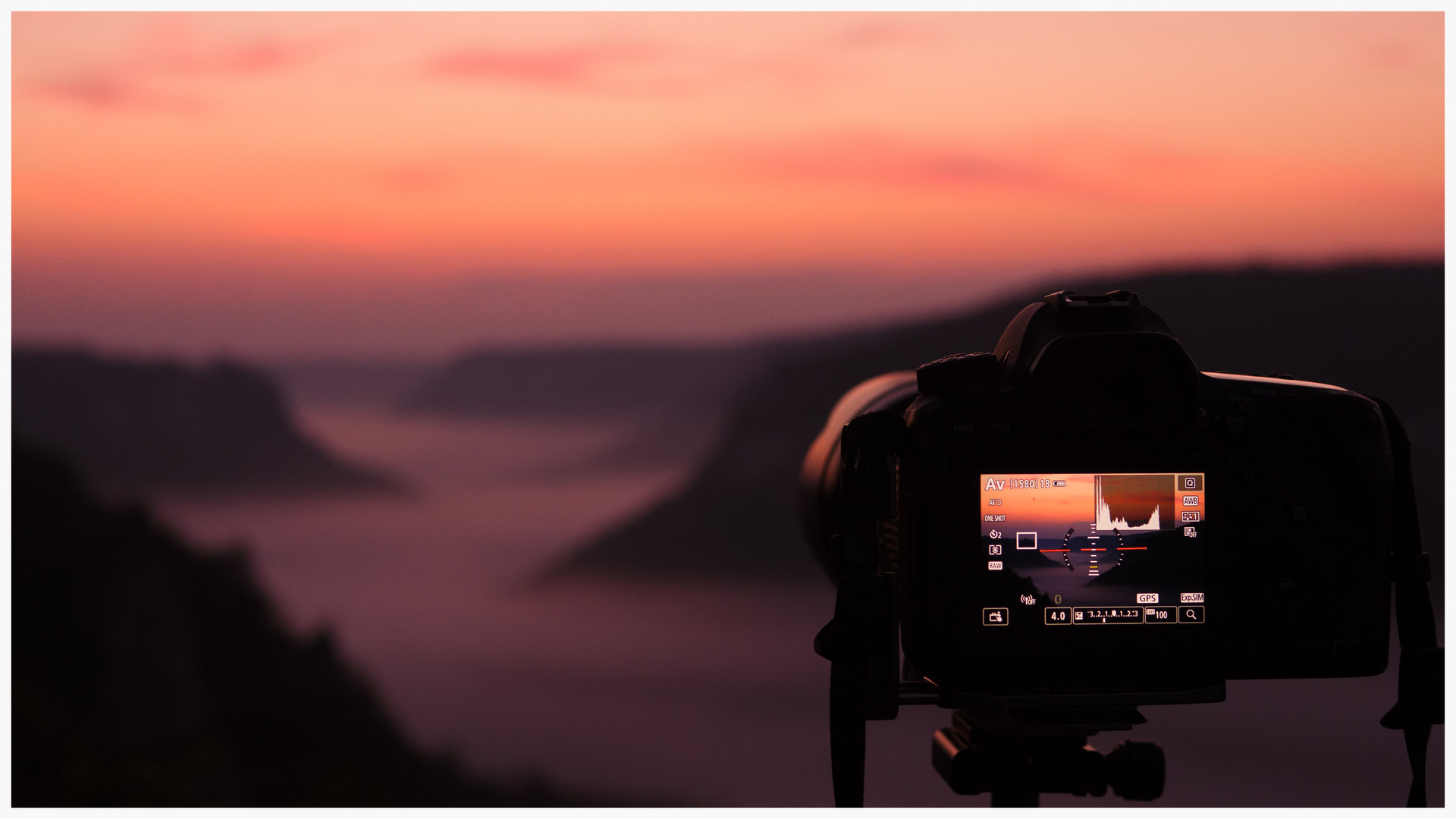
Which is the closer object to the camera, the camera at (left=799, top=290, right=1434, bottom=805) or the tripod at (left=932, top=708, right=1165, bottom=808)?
the camera at (left=799, top=290, right=1434, bottom=805)

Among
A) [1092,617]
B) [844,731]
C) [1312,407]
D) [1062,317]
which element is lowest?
[844,731]

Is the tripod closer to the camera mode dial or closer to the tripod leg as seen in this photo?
the tripod leg

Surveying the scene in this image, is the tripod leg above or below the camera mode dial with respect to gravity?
below

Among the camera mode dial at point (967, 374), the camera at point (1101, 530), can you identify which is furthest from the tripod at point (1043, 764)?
the camera mode dial at point (967, 374)

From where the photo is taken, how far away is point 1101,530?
1.65m

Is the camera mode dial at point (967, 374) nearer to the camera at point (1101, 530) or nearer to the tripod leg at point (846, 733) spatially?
the camera at point (1101, 530)

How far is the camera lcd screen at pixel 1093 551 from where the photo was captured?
164 cm

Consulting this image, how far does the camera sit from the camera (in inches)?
64.3

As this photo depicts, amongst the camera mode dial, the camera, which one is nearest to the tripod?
the camera

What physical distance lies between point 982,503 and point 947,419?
13cm

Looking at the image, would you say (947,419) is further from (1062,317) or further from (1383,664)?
(1383,664)

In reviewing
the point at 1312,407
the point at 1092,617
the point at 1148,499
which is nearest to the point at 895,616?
the point at 1092,617

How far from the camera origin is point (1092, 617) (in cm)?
167

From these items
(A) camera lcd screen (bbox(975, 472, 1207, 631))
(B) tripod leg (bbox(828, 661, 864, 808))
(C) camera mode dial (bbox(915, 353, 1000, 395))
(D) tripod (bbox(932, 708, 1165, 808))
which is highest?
(C) camera mode dial (bbox(915, 353, 1000, 395))
